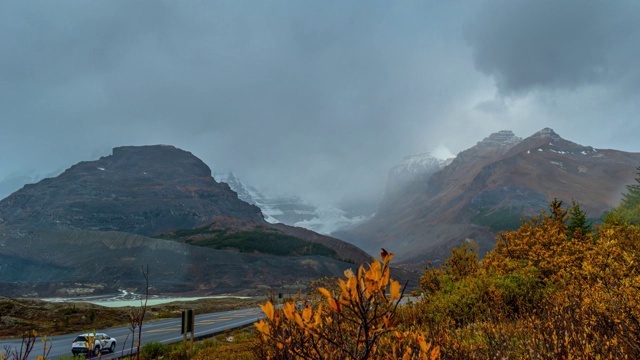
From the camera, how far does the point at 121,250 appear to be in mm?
103562

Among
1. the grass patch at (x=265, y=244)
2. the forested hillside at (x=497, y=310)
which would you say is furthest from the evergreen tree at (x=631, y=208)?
the grass patch at (x=265, y=244)

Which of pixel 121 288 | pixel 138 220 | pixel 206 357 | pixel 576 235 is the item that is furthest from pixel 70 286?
pixel 576 235

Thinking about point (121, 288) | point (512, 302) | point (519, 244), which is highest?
point (519, 244)

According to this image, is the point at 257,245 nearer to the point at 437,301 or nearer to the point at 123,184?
the point at 123,184

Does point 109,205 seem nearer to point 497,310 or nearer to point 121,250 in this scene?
point 121,250

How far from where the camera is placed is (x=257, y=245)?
126 m

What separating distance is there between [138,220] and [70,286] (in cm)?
7973

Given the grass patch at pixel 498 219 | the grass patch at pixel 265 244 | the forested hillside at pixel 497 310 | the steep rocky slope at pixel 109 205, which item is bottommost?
the forested hillside at pixel 497 310

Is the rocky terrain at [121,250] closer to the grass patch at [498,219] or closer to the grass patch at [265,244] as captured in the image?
the grass patch at [265,244]

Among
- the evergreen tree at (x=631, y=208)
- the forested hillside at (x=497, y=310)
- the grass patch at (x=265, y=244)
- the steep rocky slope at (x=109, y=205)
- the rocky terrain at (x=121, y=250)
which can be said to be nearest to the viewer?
the forested hillside at (x=497, y=310)

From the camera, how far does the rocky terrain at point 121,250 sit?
290ft

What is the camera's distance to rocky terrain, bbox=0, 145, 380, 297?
8838 centimetres

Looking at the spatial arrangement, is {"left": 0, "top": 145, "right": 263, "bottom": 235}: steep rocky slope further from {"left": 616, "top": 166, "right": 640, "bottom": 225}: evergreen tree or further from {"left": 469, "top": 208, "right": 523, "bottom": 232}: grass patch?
{"left": 616, "top": 166, "right": 640, "bottom": 225}: evergreen tree

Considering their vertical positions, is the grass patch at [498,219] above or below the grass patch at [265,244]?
above
